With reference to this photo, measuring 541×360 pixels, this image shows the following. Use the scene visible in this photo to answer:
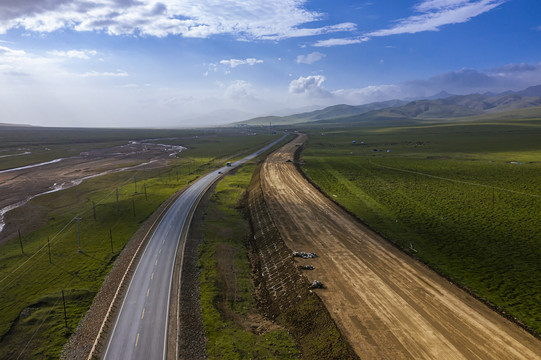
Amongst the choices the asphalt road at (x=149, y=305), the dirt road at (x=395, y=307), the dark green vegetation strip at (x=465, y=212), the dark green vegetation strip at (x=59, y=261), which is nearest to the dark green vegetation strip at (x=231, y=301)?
the asphalt road at (x=149, y=305)

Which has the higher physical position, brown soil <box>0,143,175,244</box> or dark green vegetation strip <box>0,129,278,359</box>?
brown soil <box>0,143,175,244</box>

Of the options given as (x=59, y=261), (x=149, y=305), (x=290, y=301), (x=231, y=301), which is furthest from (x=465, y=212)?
(x=59, y=261)

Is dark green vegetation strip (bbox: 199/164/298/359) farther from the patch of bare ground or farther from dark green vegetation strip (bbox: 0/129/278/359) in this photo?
dark green vegetation strip (bbox: 0/129/278/359)

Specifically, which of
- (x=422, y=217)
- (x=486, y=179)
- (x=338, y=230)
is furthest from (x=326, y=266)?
(x=486, y=179)

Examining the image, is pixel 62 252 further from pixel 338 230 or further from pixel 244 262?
pixel 338 230

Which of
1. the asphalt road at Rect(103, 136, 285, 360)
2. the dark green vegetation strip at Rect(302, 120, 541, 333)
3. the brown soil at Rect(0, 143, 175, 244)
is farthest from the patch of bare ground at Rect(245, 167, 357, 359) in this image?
the brown soil at Rect(0, 143, 175, 244)
